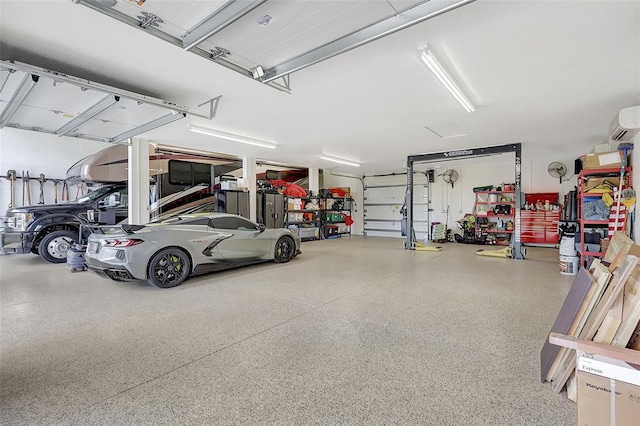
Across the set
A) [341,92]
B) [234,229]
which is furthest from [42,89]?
[341,92]

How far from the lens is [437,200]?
11.8 m

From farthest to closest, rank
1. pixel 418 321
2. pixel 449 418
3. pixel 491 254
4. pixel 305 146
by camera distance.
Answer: pixel 305 146 < pixel 491 254 < pixel 418 321 < pixel 449 418

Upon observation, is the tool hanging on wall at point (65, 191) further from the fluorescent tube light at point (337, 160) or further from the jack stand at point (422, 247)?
the jack stand at point (422, 247)

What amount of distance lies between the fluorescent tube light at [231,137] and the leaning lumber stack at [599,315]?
6009 millimetres

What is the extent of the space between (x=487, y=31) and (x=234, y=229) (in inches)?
178

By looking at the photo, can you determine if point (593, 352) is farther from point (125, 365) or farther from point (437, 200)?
point (437, 200)

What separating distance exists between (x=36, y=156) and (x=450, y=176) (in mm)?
13531

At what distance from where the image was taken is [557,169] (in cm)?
932

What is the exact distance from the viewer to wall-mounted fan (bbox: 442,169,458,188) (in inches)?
441

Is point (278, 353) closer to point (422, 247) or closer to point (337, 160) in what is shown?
point (422, 247)

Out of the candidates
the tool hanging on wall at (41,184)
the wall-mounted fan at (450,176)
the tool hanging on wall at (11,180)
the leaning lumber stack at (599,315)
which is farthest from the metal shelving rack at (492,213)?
the tool hanging on wall at (11,180)

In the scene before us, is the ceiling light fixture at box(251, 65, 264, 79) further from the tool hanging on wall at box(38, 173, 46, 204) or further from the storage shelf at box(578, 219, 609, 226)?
the tool hanging on wall at box(38, 173, 46, 204)

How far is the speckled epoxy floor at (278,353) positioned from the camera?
5.54 feet

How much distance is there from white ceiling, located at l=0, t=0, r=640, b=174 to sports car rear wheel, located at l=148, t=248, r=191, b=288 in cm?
229
